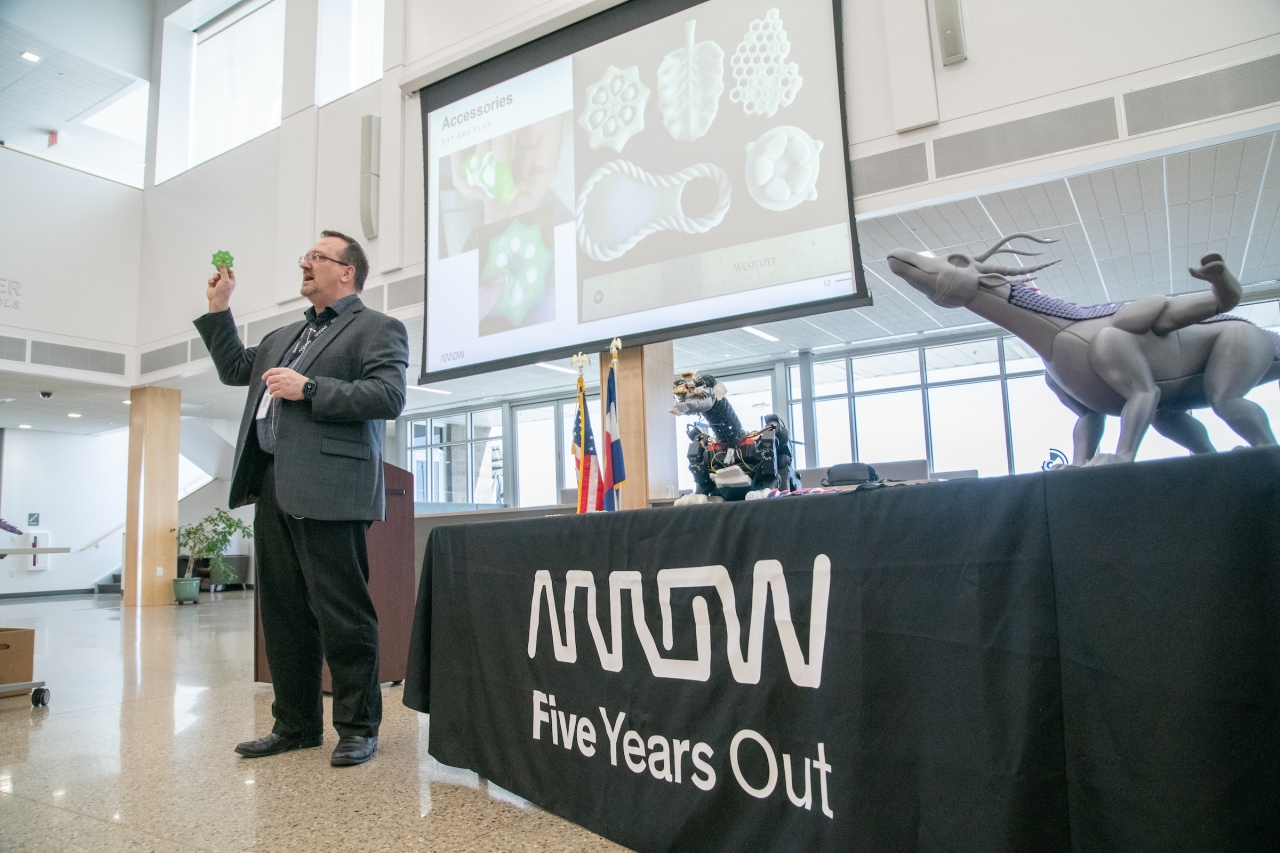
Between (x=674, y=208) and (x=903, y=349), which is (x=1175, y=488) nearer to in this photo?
(x=674, y=208)

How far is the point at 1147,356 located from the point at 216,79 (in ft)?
35.3

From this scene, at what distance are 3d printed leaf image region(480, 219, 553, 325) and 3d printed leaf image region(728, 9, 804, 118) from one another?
1440 mm

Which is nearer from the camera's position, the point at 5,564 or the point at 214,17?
the point at 214,17

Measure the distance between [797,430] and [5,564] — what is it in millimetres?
13901

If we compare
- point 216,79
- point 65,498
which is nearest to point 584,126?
point 216,79

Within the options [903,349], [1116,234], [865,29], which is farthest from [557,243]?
[903,349]

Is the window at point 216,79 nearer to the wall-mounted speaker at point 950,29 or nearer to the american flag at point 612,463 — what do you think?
the wall-mounted speaker at point 950,29

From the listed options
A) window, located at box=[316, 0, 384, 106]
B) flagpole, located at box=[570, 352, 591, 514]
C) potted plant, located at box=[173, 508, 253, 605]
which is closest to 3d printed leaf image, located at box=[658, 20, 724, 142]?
flagpole, located at box=[570, 352, 591, 514]

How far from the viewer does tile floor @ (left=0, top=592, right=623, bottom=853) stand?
142 centimetres

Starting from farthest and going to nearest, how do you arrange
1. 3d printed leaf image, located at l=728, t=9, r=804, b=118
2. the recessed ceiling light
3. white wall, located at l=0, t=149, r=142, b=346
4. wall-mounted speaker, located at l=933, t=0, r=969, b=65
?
the recessed ceiling light, white wall, located at l=0, t=149, r=142, b=346, wall-mounted speaker, located at l=933, t=0, r=969, b=65, 3d printed leaf image, located at l=728, t=9, r=804, b=118

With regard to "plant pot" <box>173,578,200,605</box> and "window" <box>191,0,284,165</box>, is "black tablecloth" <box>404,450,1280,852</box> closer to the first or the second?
"window" <box>191,0,284,165</box>

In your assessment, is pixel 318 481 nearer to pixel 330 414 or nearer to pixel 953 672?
pixel 330 414

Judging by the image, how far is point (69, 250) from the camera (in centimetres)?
902

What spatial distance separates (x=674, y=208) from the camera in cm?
430
